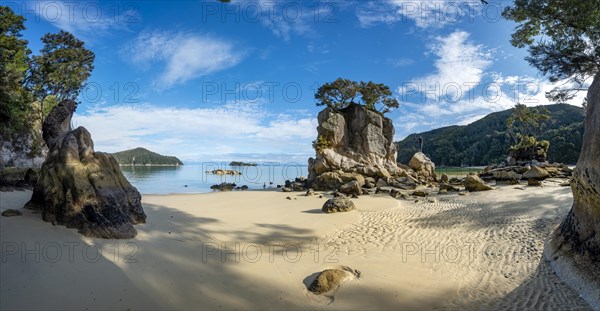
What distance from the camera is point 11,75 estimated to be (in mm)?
21172

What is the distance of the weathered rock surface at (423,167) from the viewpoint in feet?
124

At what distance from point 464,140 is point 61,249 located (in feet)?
374

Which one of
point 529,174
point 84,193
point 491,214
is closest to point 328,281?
point 84,193

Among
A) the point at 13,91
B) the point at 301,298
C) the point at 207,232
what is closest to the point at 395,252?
the point at 301,298

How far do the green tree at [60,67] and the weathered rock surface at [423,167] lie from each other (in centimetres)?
4345

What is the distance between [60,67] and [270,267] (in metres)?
37.5

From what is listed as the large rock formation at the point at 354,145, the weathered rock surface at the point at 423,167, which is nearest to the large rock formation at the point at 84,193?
the large rock formation at the point at 354,145

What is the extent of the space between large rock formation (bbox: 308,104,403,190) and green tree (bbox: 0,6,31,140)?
922 inches

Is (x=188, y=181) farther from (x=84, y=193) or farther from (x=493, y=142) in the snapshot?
(x=493, y=142)

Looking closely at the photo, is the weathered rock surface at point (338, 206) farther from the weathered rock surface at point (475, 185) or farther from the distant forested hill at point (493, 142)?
the distant forested hill at point (493, 142)

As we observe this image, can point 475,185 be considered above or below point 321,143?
below

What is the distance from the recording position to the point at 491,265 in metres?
7.29

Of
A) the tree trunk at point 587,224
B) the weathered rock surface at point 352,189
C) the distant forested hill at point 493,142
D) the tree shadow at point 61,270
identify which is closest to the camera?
the tree shadow at point 61,270

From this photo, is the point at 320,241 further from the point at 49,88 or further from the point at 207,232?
the point at 49,88
